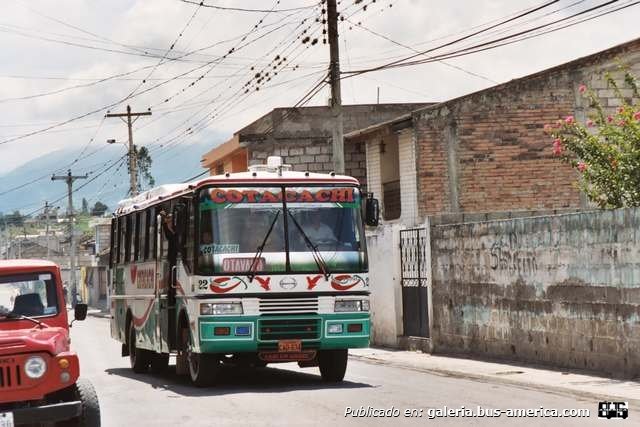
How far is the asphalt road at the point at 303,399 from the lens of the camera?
1388 centimetres

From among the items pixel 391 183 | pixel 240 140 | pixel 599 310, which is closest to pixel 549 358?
pixel 599 310

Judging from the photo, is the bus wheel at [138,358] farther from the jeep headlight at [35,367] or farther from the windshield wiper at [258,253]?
the jeep headlight at [35,367]

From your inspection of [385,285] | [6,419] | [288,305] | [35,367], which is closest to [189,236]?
[288,305]

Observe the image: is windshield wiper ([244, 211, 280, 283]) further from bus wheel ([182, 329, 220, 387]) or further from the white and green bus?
bus wheel ([182, 329, 220, 387])

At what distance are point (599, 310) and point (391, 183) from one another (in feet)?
60.6

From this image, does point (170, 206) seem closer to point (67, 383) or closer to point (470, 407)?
point (470, 407)

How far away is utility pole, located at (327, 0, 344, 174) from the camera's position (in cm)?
2955

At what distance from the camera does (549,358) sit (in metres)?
19.8

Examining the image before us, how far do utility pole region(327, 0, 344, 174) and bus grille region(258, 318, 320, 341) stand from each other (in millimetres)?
11252

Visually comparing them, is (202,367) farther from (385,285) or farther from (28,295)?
(385,285)

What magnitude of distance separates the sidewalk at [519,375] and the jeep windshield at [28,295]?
669cm

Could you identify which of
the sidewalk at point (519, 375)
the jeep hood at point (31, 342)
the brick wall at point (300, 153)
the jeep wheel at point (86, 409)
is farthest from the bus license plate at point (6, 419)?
the brick wall at point (300, 153)

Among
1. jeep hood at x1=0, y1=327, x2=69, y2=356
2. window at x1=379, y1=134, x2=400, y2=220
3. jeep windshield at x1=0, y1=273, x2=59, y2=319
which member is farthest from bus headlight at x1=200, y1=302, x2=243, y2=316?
window at x1=379, y1=134, x2=400, y2=220

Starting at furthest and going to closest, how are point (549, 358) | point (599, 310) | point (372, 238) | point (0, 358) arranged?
point (372, 238), point (549, 358), point (599, 310), point (0, 358)
